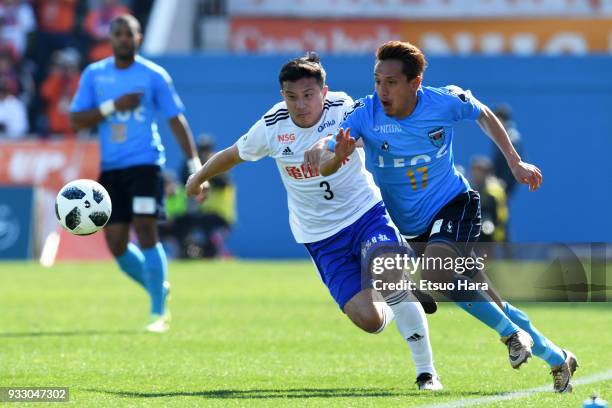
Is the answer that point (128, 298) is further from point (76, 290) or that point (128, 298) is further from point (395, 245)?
point (395, 245)

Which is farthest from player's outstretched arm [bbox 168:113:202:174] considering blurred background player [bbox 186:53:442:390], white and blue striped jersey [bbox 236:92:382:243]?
white and blue striped jersey [bbox 236:92:382:243]

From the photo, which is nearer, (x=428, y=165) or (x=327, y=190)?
(x=428, y=165)

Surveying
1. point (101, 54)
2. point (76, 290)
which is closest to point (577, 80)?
point (101, 54)

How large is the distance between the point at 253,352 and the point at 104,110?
2844 millimetres

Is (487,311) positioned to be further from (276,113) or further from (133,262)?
(133,262)

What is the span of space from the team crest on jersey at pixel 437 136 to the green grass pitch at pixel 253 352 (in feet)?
4.77

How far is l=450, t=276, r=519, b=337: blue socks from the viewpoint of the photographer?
7.22 metres

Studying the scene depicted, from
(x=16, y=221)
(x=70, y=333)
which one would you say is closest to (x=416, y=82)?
(x=70, y=333)

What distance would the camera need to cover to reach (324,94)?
8.11 m

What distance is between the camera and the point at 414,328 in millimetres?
7672

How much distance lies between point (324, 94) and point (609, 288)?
11.7 feet

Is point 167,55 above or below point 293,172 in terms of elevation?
below

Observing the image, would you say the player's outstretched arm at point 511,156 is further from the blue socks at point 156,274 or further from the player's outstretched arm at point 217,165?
the blue socks at point 156,274

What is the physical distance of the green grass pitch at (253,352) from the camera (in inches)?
289
